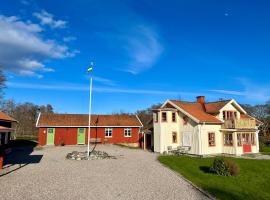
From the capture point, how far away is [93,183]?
534 inches

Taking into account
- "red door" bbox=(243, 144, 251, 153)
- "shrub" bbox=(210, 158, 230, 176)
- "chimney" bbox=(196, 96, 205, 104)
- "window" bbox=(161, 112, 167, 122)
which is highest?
"chimney" bbox=(196, 96, 205, 104)

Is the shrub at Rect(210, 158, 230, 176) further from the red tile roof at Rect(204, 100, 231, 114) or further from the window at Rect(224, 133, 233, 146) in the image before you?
the red tile roof at Rect(204, 100, 231, 114)

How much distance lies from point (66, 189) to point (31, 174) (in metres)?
4.36

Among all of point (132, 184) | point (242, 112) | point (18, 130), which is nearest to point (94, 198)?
point (132, 184)

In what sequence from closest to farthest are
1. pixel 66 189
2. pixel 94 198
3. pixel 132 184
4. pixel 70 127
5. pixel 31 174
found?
pixel 94 198
pixel 66 189
pixel 132 184
pixel 31 174
pixel 70 127

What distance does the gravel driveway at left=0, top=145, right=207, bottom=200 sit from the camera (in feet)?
37.6

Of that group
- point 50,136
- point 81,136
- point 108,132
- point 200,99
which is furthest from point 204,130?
point 50,136

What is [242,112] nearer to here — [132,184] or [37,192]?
[132,184]

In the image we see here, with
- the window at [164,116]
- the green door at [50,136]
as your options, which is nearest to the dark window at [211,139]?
the window at [164,116]

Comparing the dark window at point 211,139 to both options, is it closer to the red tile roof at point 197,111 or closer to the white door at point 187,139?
the red tile roof at point 197,111

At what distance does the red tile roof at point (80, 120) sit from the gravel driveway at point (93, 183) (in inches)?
765

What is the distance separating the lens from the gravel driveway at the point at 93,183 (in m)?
11.4

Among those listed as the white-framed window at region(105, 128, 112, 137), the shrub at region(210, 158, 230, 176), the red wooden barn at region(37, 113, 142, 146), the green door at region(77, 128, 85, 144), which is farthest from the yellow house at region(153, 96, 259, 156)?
the green door at region(77, 128, 85, 144)

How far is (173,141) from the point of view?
29391 millimetres
